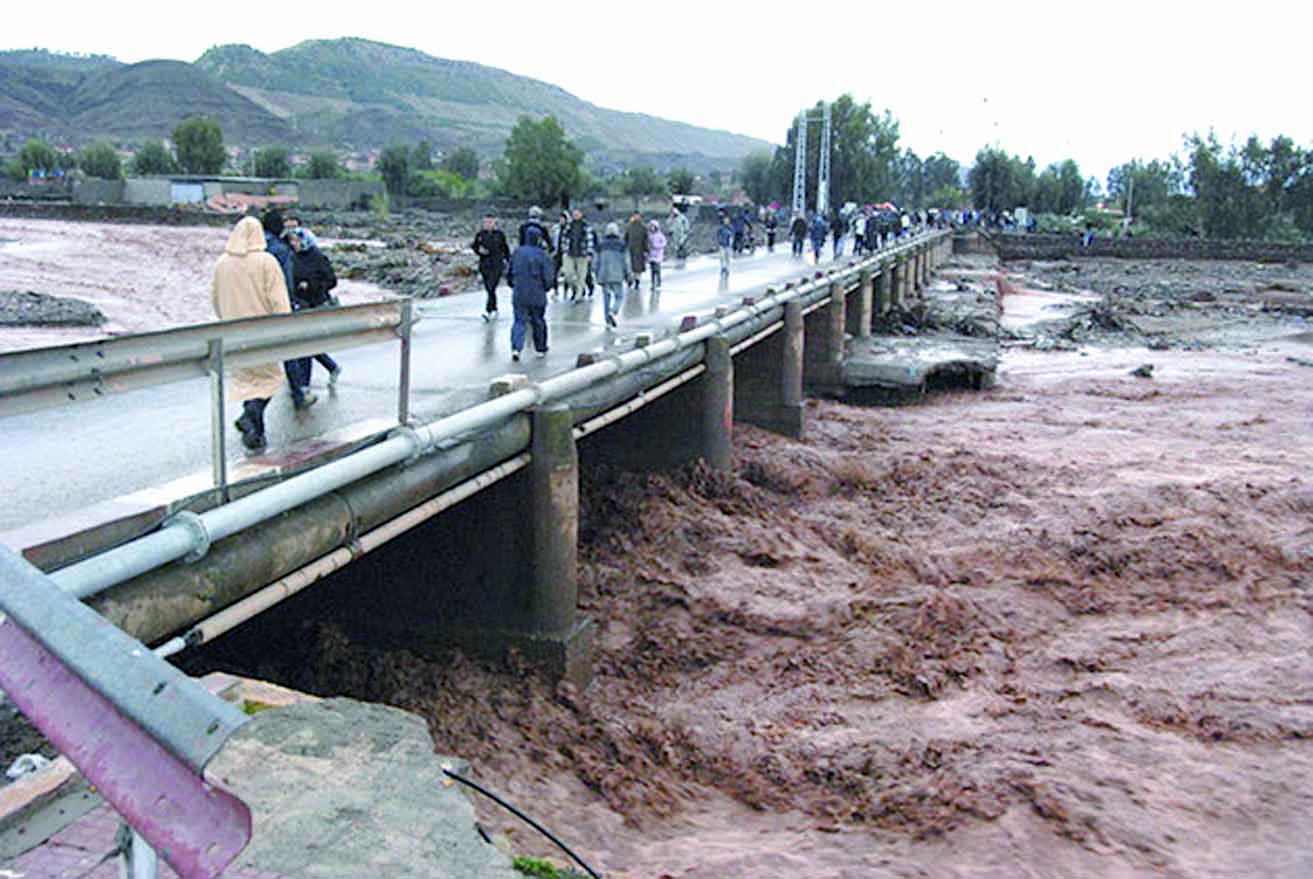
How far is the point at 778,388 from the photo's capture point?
1892cm

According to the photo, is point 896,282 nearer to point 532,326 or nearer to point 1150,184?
point 532,326

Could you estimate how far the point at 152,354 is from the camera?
4.91 meters

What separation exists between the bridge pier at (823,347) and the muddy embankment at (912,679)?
18.9 feet

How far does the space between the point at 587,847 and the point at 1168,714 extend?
4.72 metres

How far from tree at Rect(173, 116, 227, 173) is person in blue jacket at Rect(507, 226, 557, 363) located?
105 metres

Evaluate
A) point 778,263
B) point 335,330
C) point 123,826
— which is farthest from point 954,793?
point 778,263

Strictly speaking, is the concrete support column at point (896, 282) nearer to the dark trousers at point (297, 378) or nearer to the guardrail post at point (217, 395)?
the dark trousers at point (297, 378)

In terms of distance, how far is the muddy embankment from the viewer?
7051 millimetres

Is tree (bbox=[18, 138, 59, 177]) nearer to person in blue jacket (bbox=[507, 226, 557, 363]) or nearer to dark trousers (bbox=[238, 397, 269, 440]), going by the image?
person in blue jacket (bbox=[507, 226, 557, 363])

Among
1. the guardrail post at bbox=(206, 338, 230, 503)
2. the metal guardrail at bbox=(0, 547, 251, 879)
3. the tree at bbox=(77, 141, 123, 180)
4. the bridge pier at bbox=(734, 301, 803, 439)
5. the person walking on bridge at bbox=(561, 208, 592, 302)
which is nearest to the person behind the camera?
the metal guardrail at bbox=(0, 547, 251, 879)

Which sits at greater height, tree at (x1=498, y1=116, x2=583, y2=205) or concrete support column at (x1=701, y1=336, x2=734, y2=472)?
tree at (x1=498, y1=116, x2=583, y2=205)

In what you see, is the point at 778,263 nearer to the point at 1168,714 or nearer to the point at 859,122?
the point at 1168,714

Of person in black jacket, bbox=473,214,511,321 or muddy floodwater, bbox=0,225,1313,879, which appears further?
person in black jacket, bbox=473,214,511,321

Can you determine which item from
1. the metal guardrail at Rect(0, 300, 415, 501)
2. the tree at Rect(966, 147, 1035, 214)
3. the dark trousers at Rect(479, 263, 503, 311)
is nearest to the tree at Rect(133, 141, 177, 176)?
the tree at Rect(966, 147, 1035, 214)
